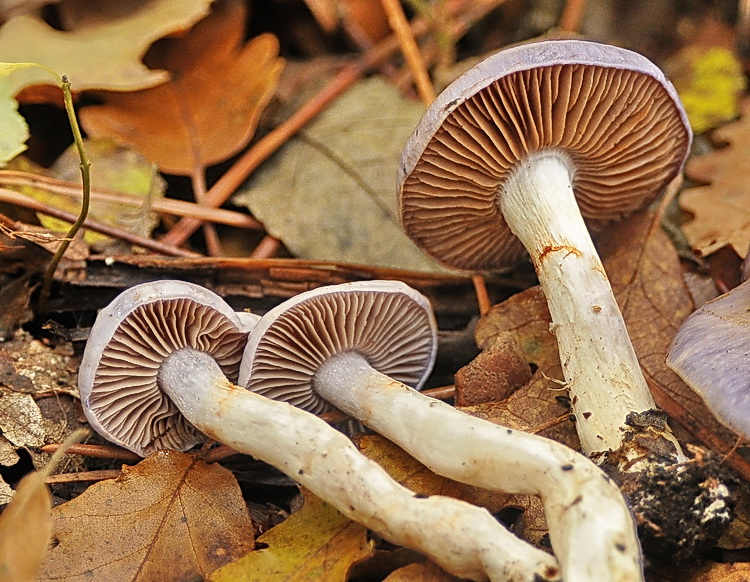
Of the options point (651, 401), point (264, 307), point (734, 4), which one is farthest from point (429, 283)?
point (734, 4)

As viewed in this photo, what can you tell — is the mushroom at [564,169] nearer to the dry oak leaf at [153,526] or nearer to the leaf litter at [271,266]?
the leaf litter at [271,266]

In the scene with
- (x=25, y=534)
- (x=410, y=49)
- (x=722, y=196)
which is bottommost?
(x=25, y=534)

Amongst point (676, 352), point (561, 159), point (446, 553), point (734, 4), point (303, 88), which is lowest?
point (446, 553)

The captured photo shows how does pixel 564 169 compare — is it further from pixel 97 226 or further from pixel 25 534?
pixel 25 534

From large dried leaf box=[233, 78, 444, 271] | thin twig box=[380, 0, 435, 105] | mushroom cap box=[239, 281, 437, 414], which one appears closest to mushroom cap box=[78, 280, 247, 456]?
mushroom cap box=[239, 281, 437, 414]

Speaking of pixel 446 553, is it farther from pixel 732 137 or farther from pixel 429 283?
pixel 732 137

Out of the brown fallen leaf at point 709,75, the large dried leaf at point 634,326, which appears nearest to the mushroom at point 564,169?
the large dried leaf at point 634,326

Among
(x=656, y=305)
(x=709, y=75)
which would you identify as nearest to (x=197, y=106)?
(x=656, y=305)
